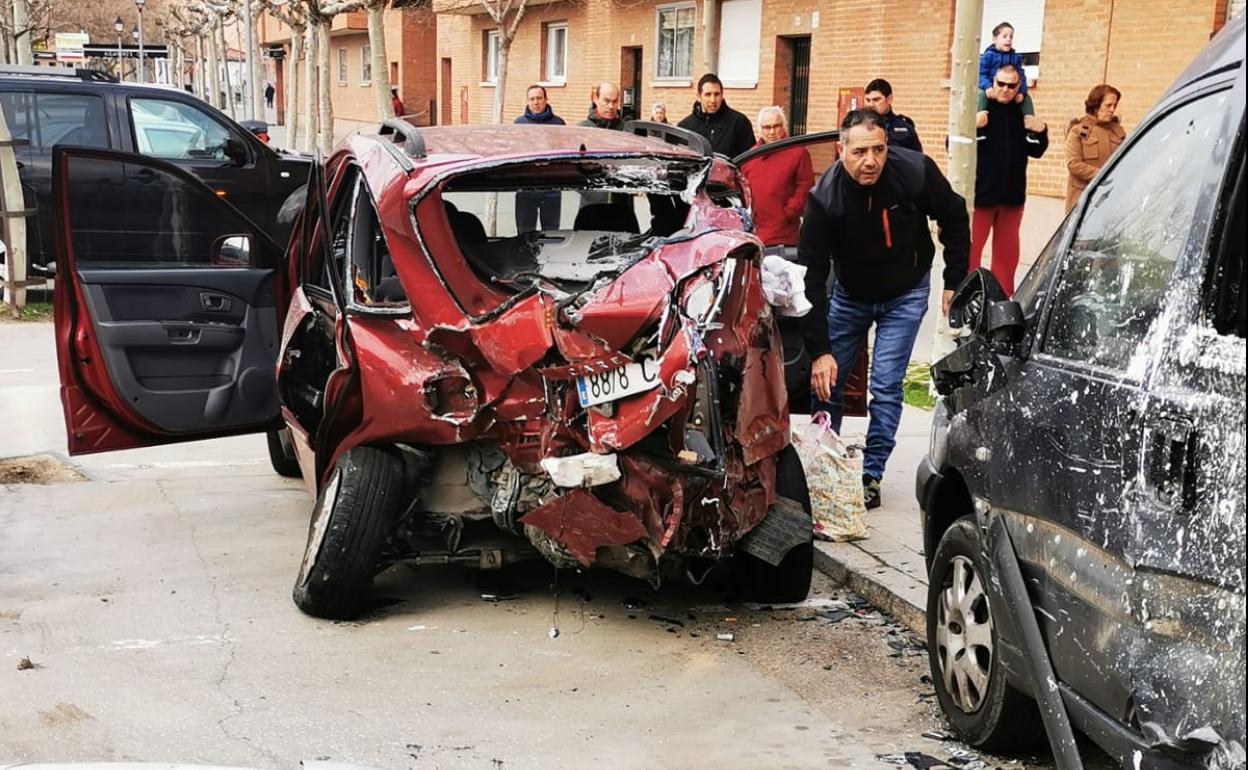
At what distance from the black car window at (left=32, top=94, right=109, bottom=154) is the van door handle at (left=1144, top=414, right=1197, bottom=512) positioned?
12.5 meters

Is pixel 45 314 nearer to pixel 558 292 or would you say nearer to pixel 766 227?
pixel 766 227

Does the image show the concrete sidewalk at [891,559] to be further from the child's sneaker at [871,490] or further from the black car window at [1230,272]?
the black car window at [1230,272]

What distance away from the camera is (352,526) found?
5398 mm

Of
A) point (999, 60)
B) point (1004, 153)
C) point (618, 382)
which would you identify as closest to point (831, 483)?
point (618, 382)

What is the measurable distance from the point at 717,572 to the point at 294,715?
2077 mm

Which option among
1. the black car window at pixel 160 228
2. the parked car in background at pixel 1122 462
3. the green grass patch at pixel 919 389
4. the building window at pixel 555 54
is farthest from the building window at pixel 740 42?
the parked car in background at pixel 1122 462

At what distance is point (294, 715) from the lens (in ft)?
A: 15.4

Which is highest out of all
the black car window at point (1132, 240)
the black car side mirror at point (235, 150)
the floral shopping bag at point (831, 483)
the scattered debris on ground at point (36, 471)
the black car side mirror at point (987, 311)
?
the black car window at point (1132, 240)

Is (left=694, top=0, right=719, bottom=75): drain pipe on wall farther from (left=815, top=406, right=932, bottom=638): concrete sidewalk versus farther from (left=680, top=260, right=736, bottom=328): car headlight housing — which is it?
(left=680, top=260, right=736, bottom=328): car headlight housing

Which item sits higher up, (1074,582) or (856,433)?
(1074,582)

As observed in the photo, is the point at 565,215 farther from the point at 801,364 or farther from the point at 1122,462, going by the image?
the point at 1122,462

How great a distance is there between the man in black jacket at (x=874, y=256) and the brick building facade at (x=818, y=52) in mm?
6628

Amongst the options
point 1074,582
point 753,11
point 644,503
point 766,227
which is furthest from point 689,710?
point 753,11

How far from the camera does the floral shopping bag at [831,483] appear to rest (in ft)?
21.6
